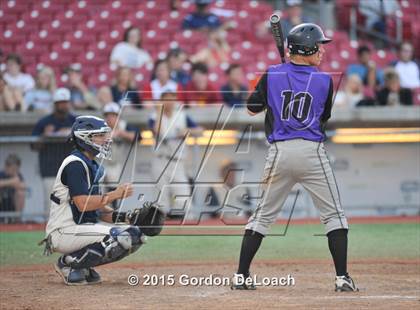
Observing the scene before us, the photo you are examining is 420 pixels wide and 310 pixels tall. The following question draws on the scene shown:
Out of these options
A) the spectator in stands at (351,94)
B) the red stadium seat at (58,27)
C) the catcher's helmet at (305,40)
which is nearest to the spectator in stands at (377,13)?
the spectator in stands at (351,94)

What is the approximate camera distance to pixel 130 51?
16219 millimetres

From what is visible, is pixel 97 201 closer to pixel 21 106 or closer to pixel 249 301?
pixel 249 301

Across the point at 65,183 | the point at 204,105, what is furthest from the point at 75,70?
the point at 65,183

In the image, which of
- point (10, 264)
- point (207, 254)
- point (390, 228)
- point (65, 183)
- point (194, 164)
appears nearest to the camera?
point (65, 183)

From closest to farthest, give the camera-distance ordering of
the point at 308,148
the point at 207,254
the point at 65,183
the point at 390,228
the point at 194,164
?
the point at 308,148
the point at 65,183
the point at 207,254
the point at 390,228
the point at 194,164

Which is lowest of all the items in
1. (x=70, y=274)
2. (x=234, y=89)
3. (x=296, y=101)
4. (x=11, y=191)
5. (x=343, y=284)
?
(x=11, y=191)

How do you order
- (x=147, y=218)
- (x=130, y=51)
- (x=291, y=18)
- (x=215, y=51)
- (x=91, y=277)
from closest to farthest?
(x=91, y=277)
(x=147, y=218)
(x=130, y=51)
(x=215, y=51)
(x=291, y=18)

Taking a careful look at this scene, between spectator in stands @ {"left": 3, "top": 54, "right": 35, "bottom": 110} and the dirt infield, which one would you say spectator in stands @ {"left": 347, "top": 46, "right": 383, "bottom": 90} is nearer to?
spectator in stands @ {"left": 3, "top": 54, "right": 35, "bottom": 110}

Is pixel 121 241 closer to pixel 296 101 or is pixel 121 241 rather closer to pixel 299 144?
pixel 299 144

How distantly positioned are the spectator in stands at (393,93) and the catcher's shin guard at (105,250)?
849 cm

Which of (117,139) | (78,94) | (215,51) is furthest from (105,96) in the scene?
(215,51)

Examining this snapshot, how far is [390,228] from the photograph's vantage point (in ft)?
41.5

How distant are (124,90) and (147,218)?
21.4 ft

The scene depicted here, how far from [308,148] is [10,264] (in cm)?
387
